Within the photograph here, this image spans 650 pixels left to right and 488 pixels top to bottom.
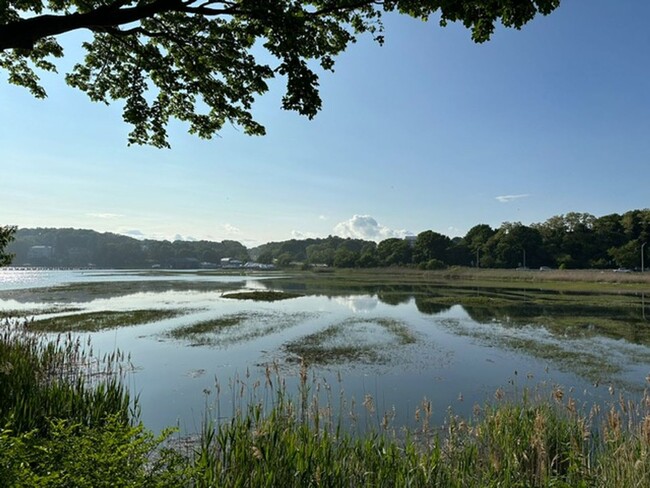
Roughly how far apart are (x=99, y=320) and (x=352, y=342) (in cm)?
1439

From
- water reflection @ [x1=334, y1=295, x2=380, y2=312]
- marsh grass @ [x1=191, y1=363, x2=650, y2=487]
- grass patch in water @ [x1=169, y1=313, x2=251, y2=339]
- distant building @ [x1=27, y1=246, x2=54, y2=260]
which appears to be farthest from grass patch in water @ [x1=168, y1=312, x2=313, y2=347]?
distant building @ [x1=27, y1=246, x2=54, y2=260]

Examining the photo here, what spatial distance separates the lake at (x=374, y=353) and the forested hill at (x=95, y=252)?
550 feet

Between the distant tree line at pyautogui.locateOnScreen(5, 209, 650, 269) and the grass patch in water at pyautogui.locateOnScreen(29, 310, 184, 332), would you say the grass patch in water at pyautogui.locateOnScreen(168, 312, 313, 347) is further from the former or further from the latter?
the distant tree line at pyautogui.locateOnScreen(5, 209, 650, 269)

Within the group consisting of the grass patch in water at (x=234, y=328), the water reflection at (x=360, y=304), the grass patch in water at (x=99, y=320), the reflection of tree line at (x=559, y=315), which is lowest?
the water reflection at (x=360, y=304)

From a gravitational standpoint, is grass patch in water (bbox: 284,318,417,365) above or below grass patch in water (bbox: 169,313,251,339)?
below

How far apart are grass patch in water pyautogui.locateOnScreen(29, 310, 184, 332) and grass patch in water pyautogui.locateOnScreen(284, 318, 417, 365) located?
10.2m

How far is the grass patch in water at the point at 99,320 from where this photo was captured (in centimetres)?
1838

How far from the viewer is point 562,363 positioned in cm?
1312

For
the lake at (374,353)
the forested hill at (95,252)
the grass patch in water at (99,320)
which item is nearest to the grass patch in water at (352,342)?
the lake at (374,353)

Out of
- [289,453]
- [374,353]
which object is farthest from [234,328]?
[289,453]

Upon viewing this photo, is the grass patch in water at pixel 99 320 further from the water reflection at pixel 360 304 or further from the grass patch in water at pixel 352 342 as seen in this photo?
the water reflection at pixel 360 304

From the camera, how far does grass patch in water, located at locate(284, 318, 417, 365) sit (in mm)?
13969

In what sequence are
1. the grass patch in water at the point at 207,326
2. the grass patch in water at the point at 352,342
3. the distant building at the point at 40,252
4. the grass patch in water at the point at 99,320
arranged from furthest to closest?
the distant building at the point at 40,252 → the grass patch in water at the point at 99,320 → the grass patch in water at the point at 207,326 → the grass patch in water at the point at 352,342

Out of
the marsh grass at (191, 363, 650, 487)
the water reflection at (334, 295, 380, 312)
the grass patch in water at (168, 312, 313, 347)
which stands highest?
the marsh grass at (191, 363, 650, 487)
